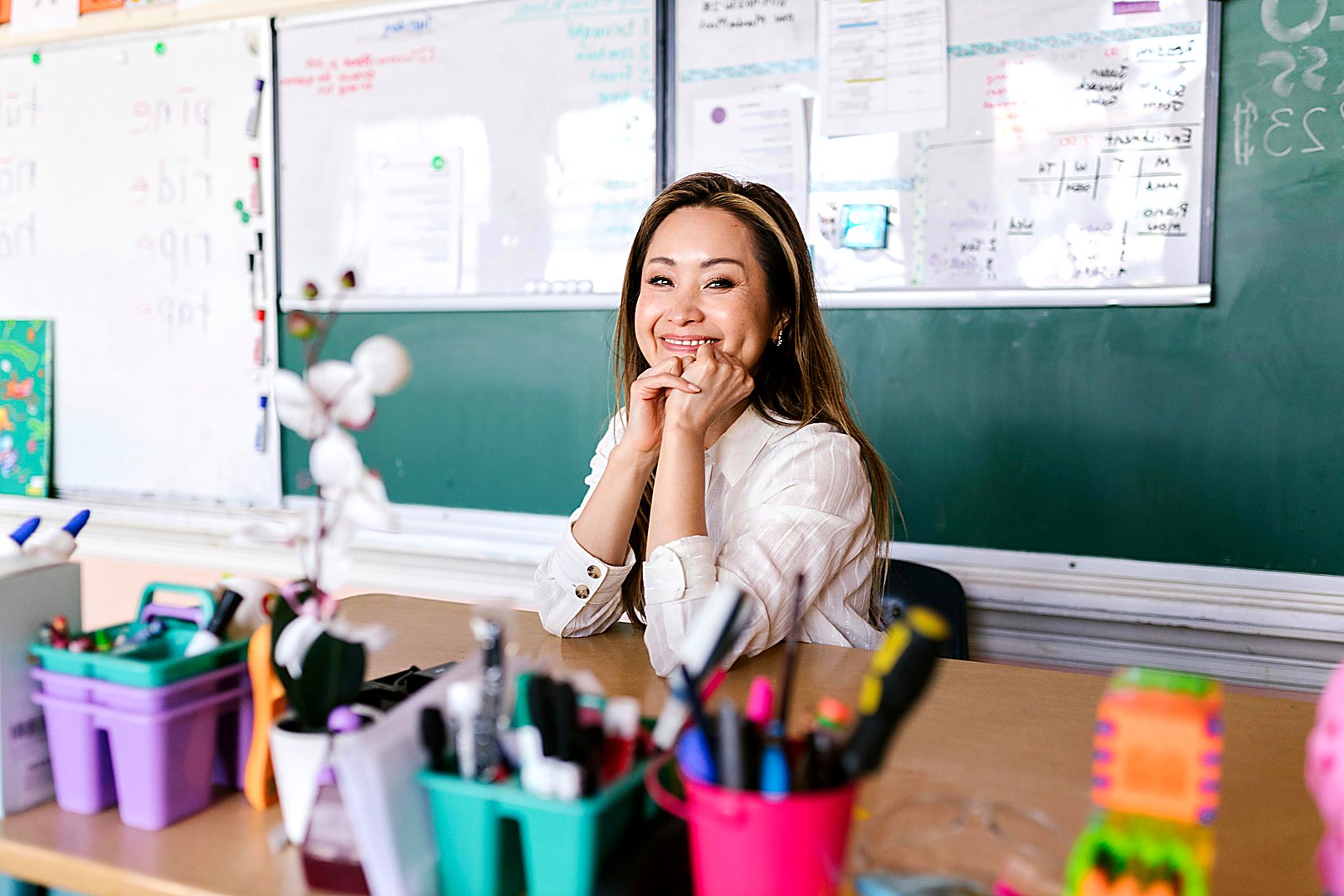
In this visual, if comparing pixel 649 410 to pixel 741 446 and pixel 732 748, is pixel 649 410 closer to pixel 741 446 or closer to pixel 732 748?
pixel 741 446

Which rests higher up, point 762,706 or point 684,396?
point 684,396

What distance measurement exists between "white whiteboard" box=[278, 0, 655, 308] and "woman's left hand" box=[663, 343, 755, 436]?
95 cm

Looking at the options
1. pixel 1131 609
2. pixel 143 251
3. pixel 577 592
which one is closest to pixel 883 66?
pixel 1131 609

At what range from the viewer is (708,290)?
5.07ft

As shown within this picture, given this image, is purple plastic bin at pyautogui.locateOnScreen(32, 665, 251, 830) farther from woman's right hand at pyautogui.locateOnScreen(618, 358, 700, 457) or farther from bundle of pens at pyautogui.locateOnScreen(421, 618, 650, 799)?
woman's right hand at pyautogui.locateOnScreen(618, 358, 700, 457)

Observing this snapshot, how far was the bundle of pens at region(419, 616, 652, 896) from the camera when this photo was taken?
2.06 ft

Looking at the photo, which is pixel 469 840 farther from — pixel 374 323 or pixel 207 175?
pixel 207 175

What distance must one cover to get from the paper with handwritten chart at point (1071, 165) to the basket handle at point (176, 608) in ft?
5.07

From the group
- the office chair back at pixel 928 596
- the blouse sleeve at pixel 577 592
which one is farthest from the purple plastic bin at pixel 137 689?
the office chair back at pixel 928 596

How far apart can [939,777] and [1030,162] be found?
1.43 metres

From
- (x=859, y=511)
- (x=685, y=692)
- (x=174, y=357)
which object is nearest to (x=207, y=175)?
(x=174, y=357)

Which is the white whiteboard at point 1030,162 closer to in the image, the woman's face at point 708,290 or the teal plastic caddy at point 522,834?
the woman's face at point 708,290

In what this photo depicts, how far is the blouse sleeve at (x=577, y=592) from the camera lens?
4.46ft

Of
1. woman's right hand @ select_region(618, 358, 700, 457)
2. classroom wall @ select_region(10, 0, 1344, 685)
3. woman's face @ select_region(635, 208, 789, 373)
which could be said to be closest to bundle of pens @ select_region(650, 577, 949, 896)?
woman's right hand @ select_region(618, 358, 700, 457)
